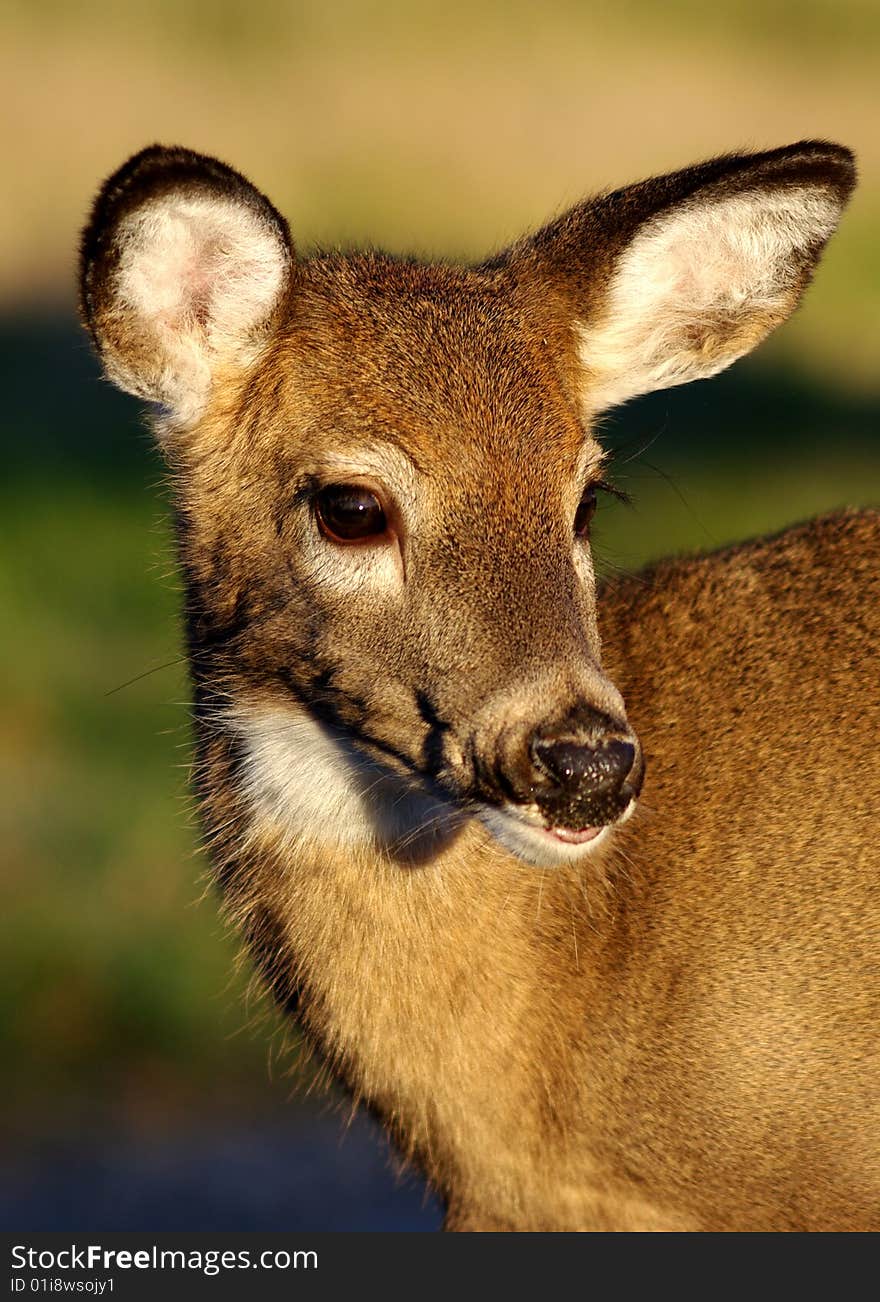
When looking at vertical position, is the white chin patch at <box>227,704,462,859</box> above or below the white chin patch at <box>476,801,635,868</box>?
below

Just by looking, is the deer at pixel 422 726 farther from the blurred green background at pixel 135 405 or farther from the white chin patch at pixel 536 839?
the blurred green background at pixel 135 405

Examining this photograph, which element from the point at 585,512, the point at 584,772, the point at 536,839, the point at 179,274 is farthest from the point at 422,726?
the point at 179,274

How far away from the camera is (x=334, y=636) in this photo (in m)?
4.99

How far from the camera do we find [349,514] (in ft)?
16.2

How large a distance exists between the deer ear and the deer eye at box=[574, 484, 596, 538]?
96 centimetres

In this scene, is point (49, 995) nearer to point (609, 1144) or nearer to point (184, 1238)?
point (184, 1238)

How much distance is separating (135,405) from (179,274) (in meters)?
10.7

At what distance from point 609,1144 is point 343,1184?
2.52 m

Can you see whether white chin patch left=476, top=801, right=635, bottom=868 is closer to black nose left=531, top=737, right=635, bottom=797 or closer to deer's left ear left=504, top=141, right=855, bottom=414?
black nose left=531, top=737, right=635, bottom=797

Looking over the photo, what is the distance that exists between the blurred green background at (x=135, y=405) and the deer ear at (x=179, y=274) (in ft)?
1.91

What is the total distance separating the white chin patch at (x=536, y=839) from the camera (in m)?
4.53

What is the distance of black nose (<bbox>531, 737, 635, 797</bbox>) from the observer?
439 cm

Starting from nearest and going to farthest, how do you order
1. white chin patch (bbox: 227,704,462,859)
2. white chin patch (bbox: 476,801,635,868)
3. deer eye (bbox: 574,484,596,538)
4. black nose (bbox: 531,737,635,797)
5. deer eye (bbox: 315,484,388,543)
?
black nose (bbox: 531,737,635,797)
white chin patch (bbox: 476,801,635,868)
deer eye (bbox: 315,484,388,543)
deer eye (bbox: 574,484,596,538)
white chin patch (bbox: 227,704,462,859)

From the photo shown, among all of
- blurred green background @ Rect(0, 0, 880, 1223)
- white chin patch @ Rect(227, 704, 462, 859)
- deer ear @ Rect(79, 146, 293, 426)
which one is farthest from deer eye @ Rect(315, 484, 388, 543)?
blurred green background @ Rect(0, 0, 880, 1223)
